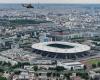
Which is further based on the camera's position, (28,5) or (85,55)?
(85,55)

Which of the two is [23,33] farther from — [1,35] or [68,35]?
[68,35]

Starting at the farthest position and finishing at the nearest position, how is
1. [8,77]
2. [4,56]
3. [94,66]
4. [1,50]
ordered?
[1,50], [4,56], [94,66], [8,77]

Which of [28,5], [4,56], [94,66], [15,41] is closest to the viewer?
[28,5]

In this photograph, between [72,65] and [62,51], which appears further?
[62,51]

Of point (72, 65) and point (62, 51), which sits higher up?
point (62, 51)

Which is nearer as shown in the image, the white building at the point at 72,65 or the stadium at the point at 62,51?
the white building at the point at 72,65

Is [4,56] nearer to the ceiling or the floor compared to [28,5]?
nearer to the floor

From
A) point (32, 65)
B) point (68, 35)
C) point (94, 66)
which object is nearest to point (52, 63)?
point (32, 65)

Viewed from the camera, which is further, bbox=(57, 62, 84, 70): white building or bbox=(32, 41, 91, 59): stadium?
bbox=(32, 41, 91, 59): stadium
